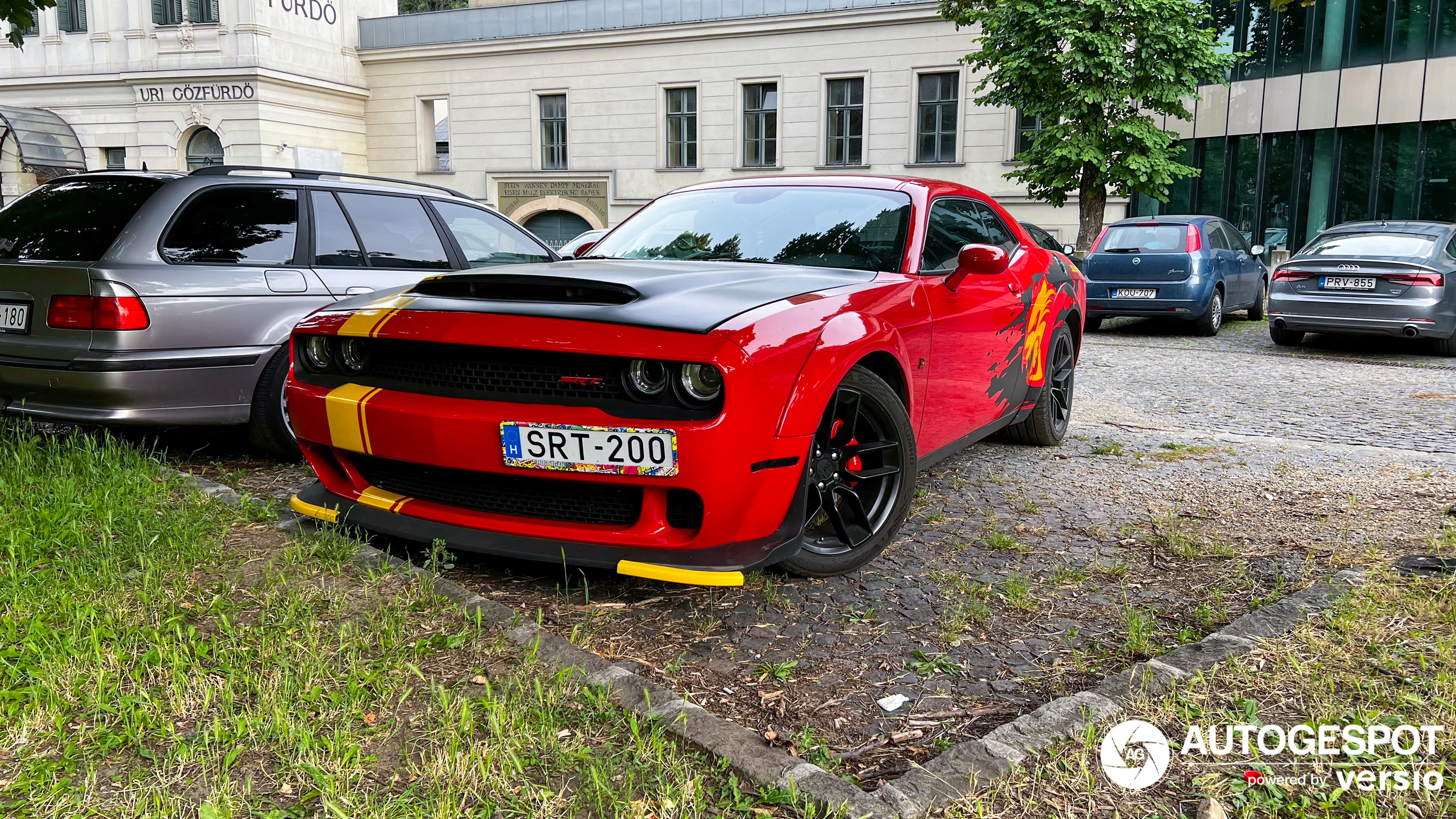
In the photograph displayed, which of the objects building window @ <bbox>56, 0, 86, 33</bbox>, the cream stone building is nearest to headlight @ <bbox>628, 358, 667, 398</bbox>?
the cream stone building

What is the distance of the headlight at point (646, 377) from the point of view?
3.05 metres

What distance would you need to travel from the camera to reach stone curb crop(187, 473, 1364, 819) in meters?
2.26

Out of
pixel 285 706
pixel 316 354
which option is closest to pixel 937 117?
pixel 316 354

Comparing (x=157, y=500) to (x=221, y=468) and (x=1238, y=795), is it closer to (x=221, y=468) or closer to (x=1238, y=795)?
(x=221, y=468)

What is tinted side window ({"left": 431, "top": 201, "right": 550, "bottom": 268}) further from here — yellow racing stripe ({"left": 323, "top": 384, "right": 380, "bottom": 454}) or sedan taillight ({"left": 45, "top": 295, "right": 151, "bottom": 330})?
yellow racing stripe ({"left": 323, "top": 384, "right": 380, "bottom": 454})

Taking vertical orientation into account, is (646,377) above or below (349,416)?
above

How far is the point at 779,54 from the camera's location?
29.4m

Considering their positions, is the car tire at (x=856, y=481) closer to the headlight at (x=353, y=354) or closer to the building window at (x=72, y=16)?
the headlight at (x=353, y=354)

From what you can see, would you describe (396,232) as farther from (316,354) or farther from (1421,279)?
(1421,279)

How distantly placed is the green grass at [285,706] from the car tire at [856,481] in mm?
1117

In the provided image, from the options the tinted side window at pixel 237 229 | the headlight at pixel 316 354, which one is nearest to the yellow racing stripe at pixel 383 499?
the headlight at pixel 316 354

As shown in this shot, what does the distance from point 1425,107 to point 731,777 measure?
24.1m

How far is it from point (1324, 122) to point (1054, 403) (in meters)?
20.5

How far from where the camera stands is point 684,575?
9.89 feet
